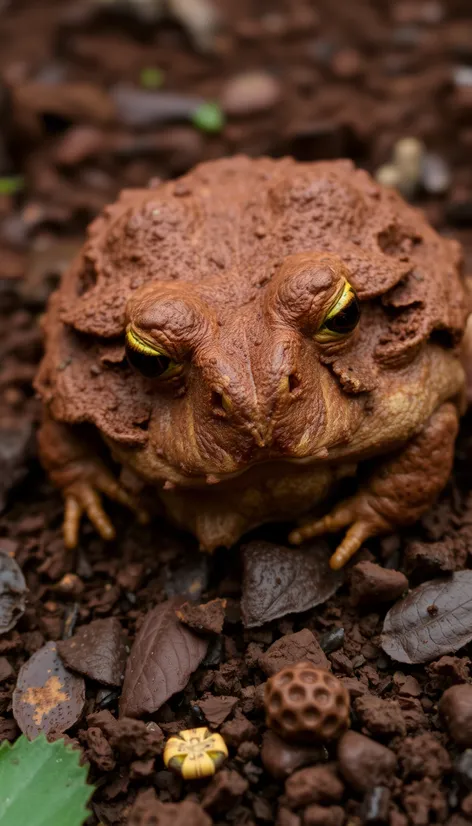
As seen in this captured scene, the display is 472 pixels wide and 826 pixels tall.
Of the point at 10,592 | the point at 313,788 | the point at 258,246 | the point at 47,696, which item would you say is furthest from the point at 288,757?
the point at 258,246

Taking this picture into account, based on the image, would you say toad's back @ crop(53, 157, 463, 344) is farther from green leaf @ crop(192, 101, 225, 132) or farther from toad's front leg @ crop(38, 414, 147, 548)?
green leaf @ crop(192, 101, 225, 132)

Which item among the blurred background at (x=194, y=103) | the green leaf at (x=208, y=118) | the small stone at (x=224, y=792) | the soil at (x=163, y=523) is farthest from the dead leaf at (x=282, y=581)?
the green leaf at (x=208, y=118)

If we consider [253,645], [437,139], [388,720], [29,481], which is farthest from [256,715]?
[437,139]

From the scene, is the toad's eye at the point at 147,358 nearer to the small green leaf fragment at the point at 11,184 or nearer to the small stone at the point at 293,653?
the small stone at the point at 293,653

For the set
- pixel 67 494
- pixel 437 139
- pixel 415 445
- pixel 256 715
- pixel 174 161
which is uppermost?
pixel 174 161

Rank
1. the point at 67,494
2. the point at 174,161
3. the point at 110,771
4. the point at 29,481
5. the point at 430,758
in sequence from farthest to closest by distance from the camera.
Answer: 1. the point at 174,161
2. the point at 29,481
3. the point at 67,494
4. the point at 110,771
5. the point at 430,758

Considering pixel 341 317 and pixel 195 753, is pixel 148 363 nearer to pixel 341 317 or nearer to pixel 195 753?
pixel 341 317

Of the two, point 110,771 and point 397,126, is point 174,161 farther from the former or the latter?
point 110,771
